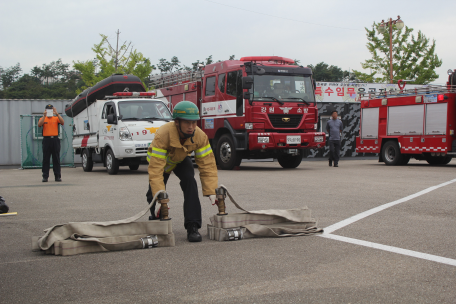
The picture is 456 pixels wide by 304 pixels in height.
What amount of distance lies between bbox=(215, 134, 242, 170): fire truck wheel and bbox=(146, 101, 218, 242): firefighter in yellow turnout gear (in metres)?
10.3

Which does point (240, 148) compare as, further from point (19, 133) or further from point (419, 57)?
point (419, 57)

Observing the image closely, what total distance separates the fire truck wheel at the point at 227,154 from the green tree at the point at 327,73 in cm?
7639

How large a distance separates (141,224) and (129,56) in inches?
1328

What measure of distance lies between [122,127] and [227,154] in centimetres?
343

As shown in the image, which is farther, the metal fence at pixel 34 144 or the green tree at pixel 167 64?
the green tree at pixel 167 64

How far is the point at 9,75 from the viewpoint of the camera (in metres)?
101

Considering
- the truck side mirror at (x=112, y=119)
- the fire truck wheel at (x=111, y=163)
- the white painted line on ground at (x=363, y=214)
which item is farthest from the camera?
the fire truck wheel at (x=111, y=163)

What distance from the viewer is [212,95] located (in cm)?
1677

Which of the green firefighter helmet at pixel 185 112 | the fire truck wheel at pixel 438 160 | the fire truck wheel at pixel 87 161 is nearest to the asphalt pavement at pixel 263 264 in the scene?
the green firefighter helmet at pixel 185 112

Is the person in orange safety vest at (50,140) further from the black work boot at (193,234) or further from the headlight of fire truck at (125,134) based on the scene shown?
the black work boot at (193,234)

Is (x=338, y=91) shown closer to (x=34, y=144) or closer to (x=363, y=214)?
(x=34, y=144)

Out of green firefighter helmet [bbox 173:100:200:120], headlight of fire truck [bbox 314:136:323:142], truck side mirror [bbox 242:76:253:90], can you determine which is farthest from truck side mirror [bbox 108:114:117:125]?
green firefighter helmet [bbox 173:100:200:120]

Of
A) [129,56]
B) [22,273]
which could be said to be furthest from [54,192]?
[129,56]

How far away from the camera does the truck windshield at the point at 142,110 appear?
15.0m
